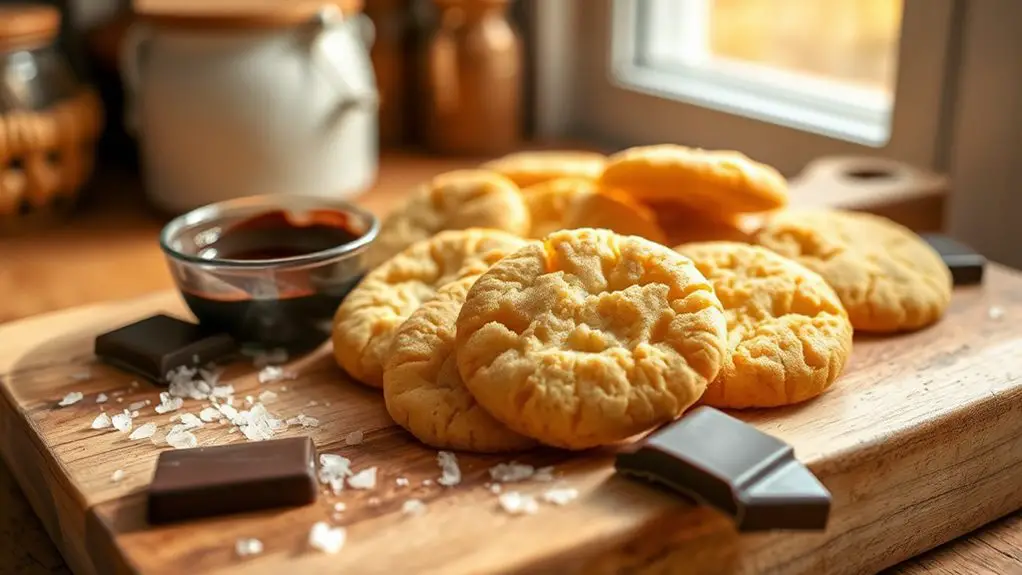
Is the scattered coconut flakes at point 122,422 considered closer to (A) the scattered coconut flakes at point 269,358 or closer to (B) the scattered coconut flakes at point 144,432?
(B) the scattered coconut flakes at point 144,432

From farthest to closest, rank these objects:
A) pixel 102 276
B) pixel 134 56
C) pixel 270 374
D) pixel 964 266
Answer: pixel 134 56 < pixel 102 276 < pixel 964 266 < pixel 270 374

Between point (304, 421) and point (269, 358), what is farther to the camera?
point (269, 358)

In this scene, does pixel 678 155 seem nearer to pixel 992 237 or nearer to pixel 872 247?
pixel 872 247

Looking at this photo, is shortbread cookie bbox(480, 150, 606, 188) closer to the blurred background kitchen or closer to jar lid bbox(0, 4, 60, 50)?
the blurred background kitchen

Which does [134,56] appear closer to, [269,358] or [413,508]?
[269,358]

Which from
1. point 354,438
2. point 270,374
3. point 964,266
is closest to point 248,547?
point 354,438

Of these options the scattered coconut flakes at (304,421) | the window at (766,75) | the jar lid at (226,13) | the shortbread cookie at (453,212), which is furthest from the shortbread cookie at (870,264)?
the jar lid at (226,13)
